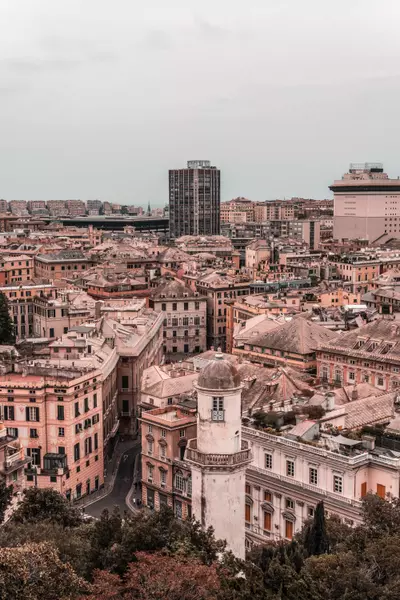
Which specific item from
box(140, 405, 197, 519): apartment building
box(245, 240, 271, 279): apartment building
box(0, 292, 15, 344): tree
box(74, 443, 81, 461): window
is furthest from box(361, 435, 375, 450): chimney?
box(245, 240, 271, 279): apartment building

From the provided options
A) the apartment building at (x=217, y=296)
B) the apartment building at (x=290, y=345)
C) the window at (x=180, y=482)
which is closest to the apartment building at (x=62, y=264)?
the apartment building at (x=217, y=296)

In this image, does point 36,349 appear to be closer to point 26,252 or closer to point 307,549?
point 307,549

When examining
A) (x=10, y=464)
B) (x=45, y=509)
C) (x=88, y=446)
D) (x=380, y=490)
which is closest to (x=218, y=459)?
(x=380, y=490)

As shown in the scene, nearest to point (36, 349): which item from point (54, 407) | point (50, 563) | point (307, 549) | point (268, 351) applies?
point (268, 351)

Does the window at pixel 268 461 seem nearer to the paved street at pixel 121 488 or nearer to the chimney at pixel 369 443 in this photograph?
the chimney at pixel 369 443

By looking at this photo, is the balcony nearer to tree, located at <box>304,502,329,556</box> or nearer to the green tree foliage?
the green tree foliage

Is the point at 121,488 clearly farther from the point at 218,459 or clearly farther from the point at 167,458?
the point at 218,459
